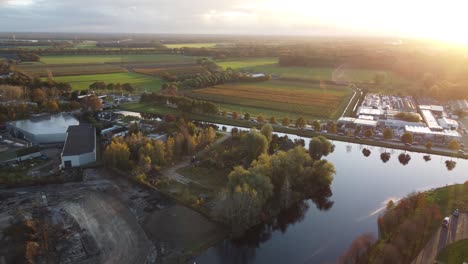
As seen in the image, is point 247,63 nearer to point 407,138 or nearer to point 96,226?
point 407,138

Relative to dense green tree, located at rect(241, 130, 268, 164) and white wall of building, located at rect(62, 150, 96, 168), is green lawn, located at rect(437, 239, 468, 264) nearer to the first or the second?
dense green tree, located at rect(241, 130, 268, 164)

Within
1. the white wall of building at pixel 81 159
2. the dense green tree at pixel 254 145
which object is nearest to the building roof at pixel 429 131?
the dense green tree at pixel 254 145

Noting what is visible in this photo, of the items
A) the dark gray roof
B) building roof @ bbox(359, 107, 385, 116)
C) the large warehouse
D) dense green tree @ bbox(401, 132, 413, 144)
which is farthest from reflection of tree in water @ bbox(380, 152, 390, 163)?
the large warehouse

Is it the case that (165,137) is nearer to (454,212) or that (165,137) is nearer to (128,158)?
(128,158)

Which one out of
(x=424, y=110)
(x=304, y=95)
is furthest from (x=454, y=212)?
(x=304, y=95)

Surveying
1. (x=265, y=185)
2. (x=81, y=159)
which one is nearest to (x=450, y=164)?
(x=265, y=185)
